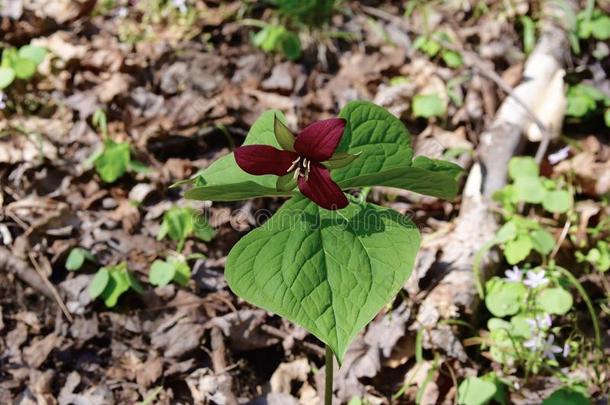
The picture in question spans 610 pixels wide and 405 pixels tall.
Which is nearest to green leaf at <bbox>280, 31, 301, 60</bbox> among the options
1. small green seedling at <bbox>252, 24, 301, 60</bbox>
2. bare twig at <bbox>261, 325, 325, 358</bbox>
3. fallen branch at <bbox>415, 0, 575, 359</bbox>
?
small green seedling at <bbox>252, 24, 301, 60</bbox>

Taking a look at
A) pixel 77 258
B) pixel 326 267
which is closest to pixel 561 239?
pixel 326 267

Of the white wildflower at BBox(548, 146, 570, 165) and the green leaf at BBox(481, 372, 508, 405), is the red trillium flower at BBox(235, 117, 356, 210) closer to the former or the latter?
the green leaf at BBox(481, 372, 508, 405)

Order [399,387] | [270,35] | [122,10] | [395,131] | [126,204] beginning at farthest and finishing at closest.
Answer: [122,10], [270,35], [126,204], [399,387], [395,131]

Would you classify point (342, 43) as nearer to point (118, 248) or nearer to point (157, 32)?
point (157, 32)

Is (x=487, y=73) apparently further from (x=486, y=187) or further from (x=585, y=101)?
(x=486, y=187)

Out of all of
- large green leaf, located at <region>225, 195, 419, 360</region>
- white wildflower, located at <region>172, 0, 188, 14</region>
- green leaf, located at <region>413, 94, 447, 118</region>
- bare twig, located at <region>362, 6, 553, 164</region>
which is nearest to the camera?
large green leaf, located at <region>225, 195, 419, 360</region>

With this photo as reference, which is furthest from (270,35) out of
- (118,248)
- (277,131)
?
(277,131)

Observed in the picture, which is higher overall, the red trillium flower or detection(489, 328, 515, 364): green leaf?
the red trillium flower
